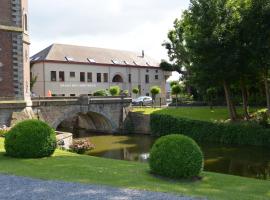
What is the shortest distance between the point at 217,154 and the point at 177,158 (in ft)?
48.6

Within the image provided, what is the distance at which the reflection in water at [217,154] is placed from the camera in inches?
838

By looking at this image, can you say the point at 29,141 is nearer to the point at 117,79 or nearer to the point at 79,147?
the point at 79,147

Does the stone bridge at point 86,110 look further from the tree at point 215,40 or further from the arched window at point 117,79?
the arched window at point 117,79

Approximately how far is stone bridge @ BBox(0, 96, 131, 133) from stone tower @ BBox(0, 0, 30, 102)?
1.79 m

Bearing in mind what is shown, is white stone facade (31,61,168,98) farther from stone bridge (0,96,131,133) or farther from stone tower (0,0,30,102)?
stone tower (0,0,30,102)

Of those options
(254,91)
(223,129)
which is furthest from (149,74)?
(223,129)

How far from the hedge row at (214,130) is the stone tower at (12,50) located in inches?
520

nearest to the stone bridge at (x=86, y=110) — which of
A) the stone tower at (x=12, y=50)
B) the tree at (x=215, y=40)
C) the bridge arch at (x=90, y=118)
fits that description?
the bridge arch at (x=90, y=118)

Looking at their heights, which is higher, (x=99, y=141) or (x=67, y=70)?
(x=67, y=70)

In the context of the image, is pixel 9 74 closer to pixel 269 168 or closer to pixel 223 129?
pixel 223 129

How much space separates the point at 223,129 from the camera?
31.9 meters

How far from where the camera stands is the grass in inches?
408

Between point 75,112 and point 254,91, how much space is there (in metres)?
19.0

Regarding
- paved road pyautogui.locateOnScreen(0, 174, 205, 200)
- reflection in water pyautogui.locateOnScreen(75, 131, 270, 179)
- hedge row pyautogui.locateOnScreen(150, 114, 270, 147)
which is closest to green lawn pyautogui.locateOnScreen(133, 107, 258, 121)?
hedge row pyautogui.locateOnScreen(150, 114, 270, 147)
